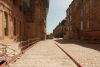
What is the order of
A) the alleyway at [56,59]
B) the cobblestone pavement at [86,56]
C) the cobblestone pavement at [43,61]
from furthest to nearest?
the cobblestone pavement at [86,56]
the alleyway at [56,59]
the cobblestone pavement at [43,61]

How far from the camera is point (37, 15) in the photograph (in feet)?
159

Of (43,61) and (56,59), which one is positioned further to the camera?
(56,59)

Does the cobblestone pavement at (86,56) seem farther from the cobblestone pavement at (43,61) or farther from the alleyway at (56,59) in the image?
the cobblestone pavement at (43,61)

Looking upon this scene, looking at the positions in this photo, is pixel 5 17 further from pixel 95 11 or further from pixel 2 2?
pixel 95 11

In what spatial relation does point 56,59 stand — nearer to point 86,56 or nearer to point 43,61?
point 43,61

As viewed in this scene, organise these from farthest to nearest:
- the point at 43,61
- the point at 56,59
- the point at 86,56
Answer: the point at 86,56
the point at 56,59
the point at 43,61

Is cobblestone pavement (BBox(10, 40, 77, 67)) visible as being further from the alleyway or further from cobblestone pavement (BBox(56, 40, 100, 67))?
cobblestone pavement (BBox(56, 40, 100, 67))

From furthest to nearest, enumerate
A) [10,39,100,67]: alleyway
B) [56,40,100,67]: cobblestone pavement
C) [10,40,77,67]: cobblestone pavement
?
1. [56,40,100,67]: cobblestone pavement
2. [10,39,100,67]: alleyway
3. [10,40,77,67]: cobblestone pavement

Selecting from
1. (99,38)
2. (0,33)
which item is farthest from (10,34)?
(99,38)

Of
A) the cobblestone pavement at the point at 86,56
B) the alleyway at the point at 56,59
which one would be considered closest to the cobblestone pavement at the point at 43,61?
the alleyway at the point at 56,59

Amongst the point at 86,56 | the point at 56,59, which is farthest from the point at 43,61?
the point at 86,56

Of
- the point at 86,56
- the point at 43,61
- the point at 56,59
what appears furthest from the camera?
the point at 86,56

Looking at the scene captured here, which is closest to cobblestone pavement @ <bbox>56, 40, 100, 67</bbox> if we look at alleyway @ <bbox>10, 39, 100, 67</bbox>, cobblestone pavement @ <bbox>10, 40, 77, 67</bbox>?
alleyway @ <bbox>10, 39, 100, 67</bbox>

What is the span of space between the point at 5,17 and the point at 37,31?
68.1 feet
